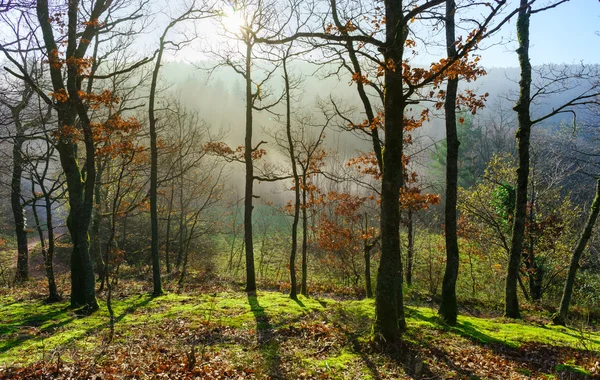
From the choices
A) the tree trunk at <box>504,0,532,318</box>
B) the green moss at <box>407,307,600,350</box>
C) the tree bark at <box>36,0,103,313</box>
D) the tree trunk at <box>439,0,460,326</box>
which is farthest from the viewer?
the tree trunk at <box>504,0,532,318</box>

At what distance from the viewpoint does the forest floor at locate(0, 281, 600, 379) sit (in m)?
5.28

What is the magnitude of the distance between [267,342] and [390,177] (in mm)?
4316

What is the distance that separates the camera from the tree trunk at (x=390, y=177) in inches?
225

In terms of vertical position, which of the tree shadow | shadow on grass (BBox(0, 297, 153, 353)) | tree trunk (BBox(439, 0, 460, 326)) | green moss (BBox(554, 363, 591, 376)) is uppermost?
tree trunk (BBox(439, 0, 460, 326))

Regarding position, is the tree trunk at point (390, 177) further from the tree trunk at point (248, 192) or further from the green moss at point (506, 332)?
the tree trunk at point (248, 192)

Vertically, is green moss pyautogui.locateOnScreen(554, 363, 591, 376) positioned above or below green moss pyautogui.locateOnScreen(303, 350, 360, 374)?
below

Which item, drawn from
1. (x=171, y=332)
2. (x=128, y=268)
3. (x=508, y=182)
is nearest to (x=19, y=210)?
(x=128, y=268)

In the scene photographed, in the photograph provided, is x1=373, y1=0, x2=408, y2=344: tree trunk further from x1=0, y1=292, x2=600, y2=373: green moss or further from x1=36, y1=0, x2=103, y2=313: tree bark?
x1=36, y1=0, x2=103, y2=313: tree bark

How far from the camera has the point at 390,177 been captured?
5820 millimetres

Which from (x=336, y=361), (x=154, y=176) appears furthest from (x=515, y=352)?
(x=154, y=176)

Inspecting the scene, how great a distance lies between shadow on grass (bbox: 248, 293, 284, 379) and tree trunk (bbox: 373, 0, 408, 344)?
196 centimetres

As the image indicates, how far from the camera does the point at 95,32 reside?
956 centimetres

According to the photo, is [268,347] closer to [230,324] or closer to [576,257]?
[230,324]

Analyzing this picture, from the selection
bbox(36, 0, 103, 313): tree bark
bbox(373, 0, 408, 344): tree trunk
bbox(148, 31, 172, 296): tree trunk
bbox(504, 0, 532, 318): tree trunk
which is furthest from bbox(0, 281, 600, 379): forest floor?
bbox(148, 31, 172, 296): tree trunk
